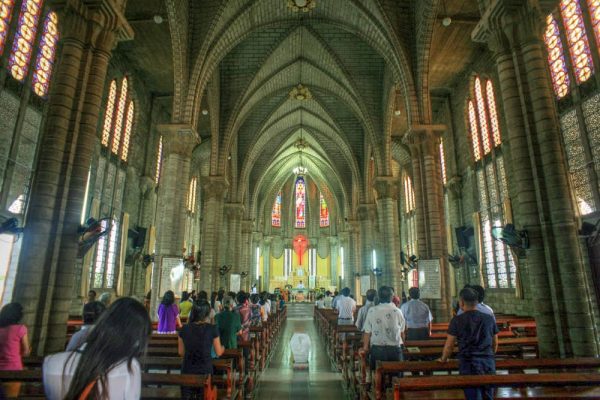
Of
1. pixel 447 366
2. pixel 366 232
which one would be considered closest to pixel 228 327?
pixel 447 366

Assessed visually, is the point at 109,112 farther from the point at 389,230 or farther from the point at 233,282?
the point at 389,230

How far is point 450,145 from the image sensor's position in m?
20.9

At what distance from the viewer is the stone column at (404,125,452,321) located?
12562mm

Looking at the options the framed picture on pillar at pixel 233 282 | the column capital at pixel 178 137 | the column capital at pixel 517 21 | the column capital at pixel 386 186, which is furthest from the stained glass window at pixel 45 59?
the column capital at pixel 386 186

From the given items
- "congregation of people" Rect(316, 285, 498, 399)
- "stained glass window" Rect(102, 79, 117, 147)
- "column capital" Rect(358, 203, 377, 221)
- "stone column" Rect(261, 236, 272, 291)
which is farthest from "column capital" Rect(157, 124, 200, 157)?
"stone column" Rect(261, 236, 272, 291)

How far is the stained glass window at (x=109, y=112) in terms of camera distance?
16.7 metres

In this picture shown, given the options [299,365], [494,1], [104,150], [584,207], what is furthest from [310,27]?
[299,365]

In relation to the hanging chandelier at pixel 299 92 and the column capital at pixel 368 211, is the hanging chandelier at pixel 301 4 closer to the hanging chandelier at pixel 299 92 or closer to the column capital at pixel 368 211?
the hanging chandelier at pixel 299 92

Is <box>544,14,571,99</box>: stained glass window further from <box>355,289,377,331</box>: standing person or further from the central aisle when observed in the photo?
the central aisle

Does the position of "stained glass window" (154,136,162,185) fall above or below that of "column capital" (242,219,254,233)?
above

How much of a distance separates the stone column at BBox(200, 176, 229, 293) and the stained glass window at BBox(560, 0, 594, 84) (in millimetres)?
16317

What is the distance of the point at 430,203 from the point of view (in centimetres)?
1347

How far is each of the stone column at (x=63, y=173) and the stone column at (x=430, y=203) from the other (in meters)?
10.7

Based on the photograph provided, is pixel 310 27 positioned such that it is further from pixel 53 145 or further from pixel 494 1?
pixel 53 145
